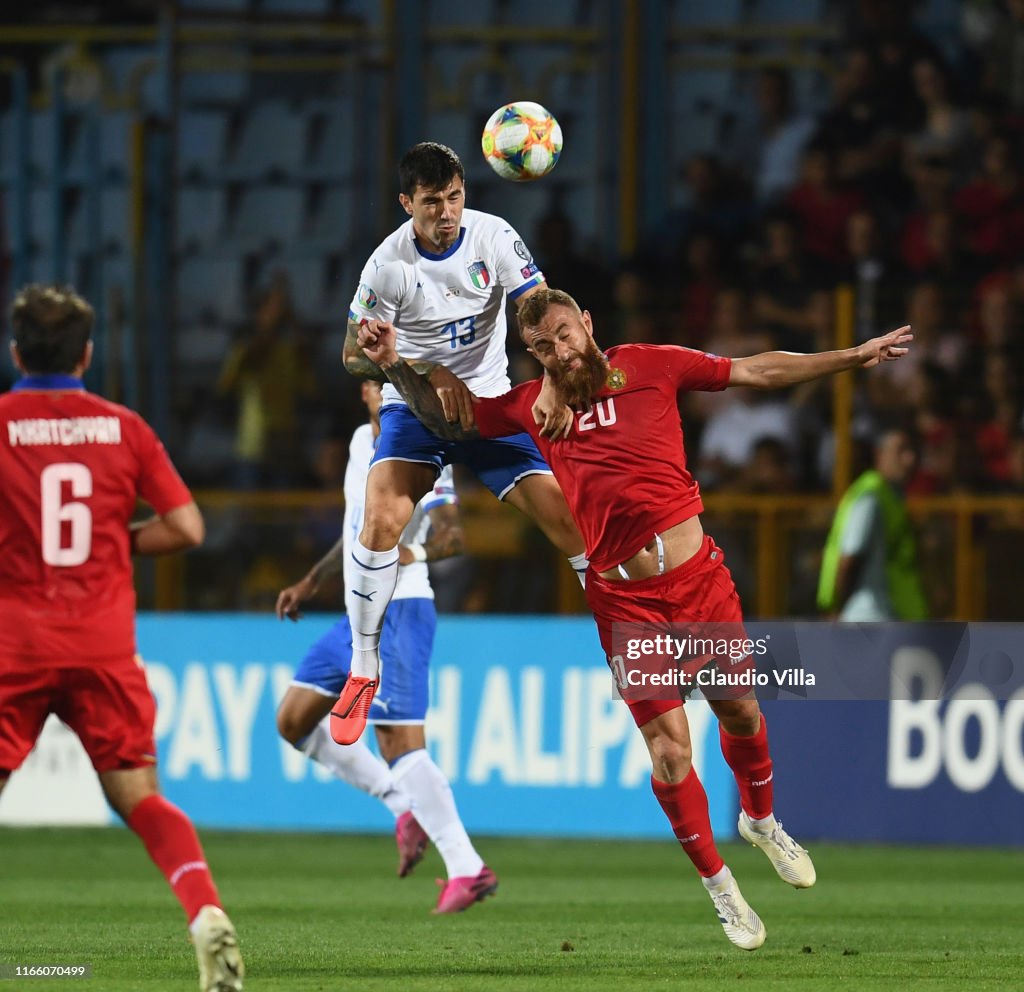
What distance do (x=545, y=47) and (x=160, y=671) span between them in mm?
7965

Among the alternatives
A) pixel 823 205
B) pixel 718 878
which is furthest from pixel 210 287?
pixel 718 878

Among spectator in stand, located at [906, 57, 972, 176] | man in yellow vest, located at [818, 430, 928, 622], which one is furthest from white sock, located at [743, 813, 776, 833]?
spectator in stand, located at [906, 57, 972, 176]

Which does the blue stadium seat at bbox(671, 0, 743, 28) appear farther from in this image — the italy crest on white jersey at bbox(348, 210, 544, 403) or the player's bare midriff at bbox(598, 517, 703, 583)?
the player's bare midriff at bbox(598, 517, 703, 583)

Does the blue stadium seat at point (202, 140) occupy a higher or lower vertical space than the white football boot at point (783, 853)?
higher

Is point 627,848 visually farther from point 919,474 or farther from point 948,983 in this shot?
point 948,983

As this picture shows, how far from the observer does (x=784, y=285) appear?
15750 mm

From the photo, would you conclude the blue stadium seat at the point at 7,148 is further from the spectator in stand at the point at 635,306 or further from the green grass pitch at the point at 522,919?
the green grass pitch at the point at 522,919

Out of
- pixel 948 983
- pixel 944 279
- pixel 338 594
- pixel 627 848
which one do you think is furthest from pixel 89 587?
pixel 944 279

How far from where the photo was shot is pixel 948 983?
700 centimetres

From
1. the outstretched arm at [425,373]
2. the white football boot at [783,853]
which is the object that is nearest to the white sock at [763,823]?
the white football boot at [783,853]

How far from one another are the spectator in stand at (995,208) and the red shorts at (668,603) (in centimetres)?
816

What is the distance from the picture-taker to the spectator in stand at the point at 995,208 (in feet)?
51.4

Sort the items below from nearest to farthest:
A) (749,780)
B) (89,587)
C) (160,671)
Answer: (89,587)
(749,780)
(160,671)

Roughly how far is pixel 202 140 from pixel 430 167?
1196 cm
